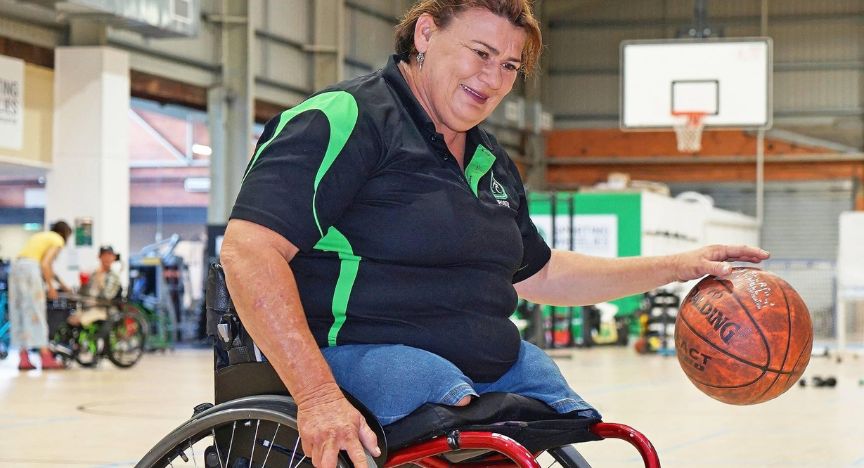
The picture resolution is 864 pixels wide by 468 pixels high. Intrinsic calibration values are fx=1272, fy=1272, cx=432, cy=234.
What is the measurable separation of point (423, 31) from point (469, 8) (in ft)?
0.41

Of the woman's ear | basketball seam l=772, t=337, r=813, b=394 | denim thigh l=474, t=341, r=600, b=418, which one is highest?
the woman's ear

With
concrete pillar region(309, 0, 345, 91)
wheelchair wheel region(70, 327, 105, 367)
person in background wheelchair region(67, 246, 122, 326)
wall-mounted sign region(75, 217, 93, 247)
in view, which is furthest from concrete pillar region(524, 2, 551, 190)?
wheelchair wheel region(70, 327, 105, 367)

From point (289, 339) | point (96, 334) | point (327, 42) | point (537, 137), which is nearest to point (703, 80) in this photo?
point (327, 42)

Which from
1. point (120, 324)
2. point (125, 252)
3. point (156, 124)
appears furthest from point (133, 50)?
point (156, 124)

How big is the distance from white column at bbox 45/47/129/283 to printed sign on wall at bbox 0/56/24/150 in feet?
2.28

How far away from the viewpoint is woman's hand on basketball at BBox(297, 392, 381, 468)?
2191 mm

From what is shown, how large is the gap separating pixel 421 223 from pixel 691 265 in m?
0.73

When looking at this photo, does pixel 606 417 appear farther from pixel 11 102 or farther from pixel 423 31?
pixel 11 102

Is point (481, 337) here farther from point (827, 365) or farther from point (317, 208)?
point (827, 365)

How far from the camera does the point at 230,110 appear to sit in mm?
18062

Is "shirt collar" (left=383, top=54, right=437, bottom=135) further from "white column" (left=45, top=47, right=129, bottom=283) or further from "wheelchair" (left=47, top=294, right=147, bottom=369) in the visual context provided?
"white column" (left=45, top=47, right=129, bottom=283)

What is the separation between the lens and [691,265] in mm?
2818

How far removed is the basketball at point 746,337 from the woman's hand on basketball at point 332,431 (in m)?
0.80

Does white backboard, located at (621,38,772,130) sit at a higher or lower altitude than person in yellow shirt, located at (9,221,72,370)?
higher
